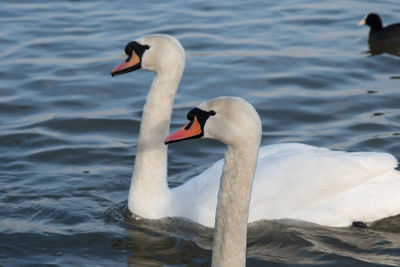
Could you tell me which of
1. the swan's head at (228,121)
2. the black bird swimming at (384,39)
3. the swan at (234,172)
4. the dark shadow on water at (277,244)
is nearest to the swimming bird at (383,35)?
the black bird swimming at (384,39)

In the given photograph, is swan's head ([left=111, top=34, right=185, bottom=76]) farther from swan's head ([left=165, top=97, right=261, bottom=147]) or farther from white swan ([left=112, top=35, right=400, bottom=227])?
swan's head ([left=165, top=97, right=261, bottom=147])

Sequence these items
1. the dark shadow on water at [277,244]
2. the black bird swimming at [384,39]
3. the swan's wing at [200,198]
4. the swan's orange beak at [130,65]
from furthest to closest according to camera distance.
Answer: the black bird swimming at [384,39]
the swan's orange beak at [130,65]
the swan's wing at [200,198]
the dark shadow on water at [277,244]

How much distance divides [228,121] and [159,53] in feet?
7.97

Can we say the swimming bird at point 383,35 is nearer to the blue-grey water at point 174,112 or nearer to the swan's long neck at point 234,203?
the blue-grey water at point 174,112

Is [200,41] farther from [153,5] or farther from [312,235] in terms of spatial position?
[312,235]

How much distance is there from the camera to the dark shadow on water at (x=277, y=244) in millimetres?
6777

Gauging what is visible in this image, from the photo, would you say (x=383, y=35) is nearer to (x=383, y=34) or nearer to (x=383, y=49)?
(x=383, y=34)

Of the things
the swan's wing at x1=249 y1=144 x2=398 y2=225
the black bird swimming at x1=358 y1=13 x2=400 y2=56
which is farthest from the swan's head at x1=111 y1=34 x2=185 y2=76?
the black bird swimming at x1=358 y1=13 x2=400 y2=56

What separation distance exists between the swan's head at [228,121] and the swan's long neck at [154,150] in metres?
2.03

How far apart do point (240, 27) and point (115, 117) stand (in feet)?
15.0

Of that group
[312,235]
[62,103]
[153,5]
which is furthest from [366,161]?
[153,5]

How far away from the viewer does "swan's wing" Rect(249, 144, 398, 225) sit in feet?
23.2

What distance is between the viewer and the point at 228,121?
4.91 metres

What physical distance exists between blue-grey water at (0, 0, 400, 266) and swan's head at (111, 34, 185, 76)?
134 cm
